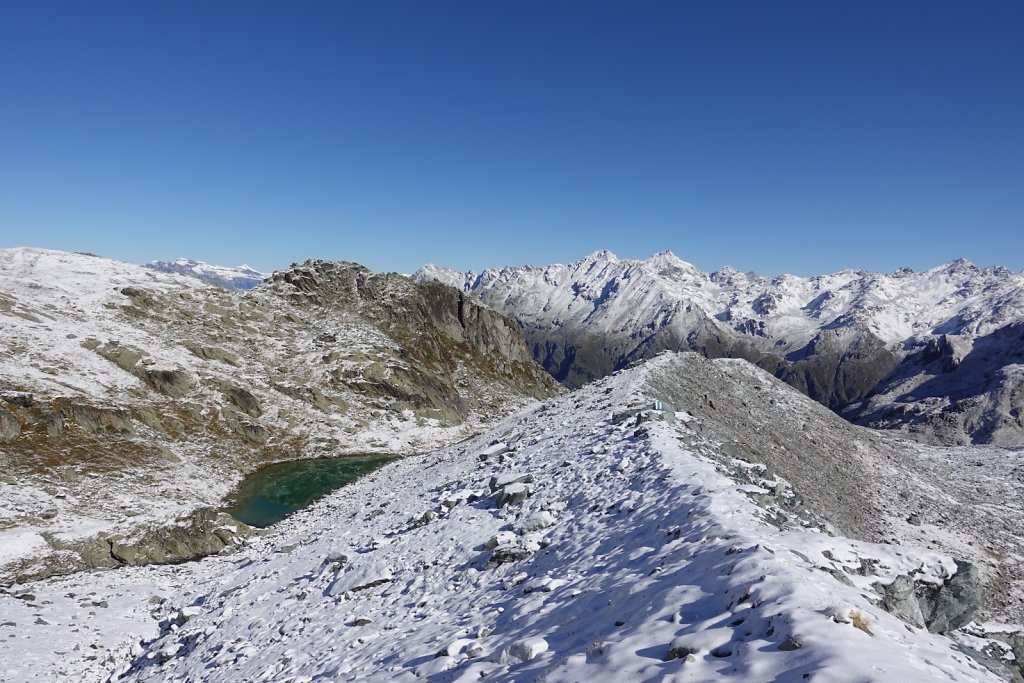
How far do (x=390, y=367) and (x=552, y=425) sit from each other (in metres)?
62.8

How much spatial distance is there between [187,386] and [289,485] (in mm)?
23679

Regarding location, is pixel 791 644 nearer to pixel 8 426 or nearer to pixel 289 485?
pixel 289 485

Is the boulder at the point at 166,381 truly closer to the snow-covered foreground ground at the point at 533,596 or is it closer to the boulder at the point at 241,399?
the boulder at the point at 241,399

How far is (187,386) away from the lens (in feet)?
219

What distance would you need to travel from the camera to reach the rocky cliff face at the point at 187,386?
39.8 meters

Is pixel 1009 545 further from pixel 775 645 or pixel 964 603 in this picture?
pixel 775 645

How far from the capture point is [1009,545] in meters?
32.6

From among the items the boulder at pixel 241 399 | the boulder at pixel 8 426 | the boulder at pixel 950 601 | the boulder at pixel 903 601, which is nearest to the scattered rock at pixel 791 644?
the boulder at pixel 903 601

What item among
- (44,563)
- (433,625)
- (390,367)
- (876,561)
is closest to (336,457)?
(390,367)

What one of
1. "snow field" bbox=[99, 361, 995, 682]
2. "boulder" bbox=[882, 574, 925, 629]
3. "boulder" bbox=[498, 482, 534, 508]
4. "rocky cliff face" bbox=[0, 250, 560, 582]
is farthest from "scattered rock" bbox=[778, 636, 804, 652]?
"rocky cliff face" bbox=[0, 250, 560, 582]

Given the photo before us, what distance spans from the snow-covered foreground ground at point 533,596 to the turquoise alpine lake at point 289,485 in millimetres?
15322

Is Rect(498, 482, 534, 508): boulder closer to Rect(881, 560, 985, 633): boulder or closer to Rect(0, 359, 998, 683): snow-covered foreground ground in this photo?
Rect(0, 359, 998, 683): snow-covered foreground ground

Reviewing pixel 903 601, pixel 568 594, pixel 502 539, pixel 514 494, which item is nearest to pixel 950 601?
pixel 903 601

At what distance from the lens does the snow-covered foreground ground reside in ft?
28.3
